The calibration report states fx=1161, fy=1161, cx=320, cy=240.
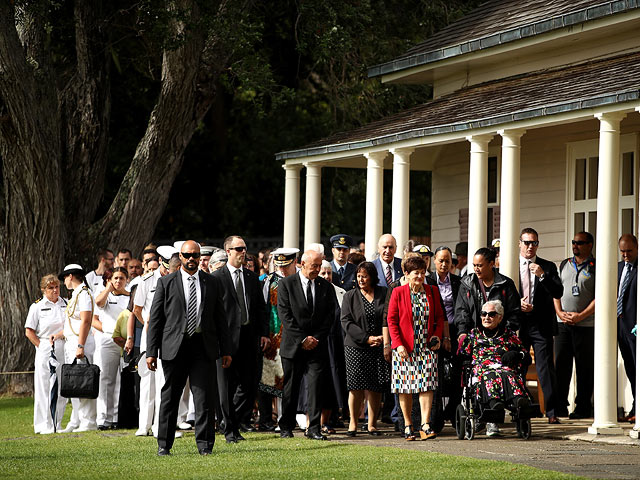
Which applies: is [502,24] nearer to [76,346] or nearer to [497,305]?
[497,305]

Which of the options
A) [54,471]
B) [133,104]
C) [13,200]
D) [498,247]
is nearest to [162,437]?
[54,471]

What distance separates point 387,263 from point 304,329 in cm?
182

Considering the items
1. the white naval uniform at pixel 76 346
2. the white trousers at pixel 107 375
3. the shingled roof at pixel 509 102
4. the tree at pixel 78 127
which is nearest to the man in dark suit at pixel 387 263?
the shingled roof at pixel 509 102

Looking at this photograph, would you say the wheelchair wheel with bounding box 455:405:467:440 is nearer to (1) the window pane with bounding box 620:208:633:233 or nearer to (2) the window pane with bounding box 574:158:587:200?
(1) the window pane with bounding box 620:208:633:233

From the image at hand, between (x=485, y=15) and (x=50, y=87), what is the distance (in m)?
7.59

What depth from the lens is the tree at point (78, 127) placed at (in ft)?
64.0

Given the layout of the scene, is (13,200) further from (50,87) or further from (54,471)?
(54,471)

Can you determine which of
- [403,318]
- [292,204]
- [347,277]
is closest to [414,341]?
[403,318]

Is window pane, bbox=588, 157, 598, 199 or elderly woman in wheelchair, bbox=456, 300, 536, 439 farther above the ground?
window pane, bbox=588, 157, 598, 199

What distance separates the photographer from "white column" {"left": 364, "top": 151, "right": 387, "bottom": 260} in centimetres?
1730

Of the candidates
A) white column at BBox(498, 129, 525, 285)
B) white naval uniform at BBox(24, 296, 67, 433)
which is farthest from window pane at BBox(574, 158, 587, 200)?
white naval uniform at BBox(24, 296, 67, 433)

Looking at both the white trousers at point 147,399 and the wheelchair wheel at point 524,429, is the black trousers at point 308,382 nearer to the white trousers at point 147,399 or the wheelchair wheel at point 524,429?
the white trousers at point 147,399

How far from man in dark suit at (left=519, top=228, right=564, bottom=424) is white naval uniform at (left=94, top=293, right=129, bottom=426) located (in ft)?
16.1

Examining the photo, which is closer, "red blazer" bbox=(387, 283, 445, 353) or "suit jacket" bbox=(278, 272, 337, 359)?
"red blazer" bbox=(387, 283, 445, 353)
